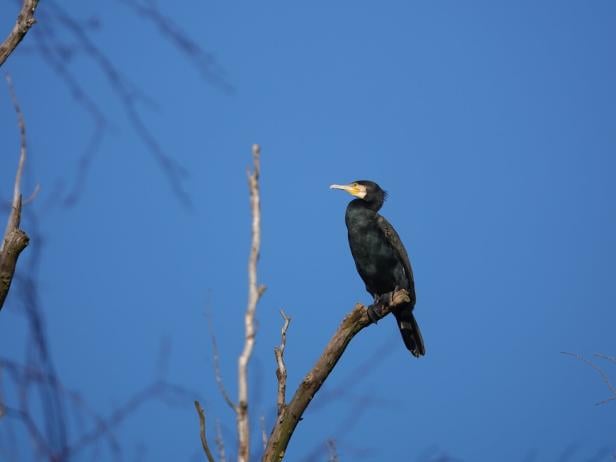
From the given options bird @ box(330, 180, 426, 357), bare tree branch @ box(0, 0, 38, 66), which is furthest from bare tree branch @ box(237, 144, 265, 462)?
bird @ box(330, 180, 426, 357)

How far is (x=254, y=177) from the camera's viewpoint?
117 cm

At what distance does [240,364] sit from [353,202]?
11.0 feet

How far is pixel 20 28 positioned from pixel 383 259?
98.8 inches

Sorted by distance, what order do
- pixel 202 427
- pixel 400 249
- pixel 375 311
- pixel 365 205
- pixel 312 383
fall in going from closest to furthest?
pixel 202 427 < pixel 312 383 < pixel 375 311 < pixel 400 249 < pixel 365 205

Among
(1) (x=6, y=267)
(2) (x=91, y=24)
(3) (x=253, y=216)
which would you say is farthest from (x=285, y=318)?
(3) (x=253, y=216)

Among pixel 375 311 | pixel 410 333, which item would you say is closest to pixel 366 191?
pixel 410 333

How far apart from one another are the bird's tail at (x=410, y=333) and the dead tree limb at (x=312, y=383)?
1274 millimetres

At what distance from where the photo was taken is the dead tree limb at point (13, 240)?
208 centimetres

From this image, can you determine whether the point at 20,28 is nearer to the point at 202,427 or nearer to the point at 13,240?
the point at 13,240

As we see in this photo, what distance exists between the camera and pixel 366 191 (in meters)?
4.38

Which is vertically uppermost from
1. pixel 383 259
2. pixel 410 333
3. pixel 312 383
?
pixel 383 259

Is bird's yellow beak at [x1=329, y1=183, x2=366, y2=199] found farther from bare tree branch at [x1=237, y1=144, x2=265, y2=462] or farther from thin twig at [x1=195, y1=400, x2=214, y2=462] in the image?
bare tree branch at [x1=237, y1=144, x2=265, y2=462]

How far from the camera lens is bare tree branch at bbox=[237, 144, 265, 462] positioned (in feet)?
3.54

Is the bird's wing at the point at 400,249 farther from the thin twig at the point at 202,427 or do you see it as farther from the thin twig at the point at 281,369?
the thin twig at the point at 202,427
